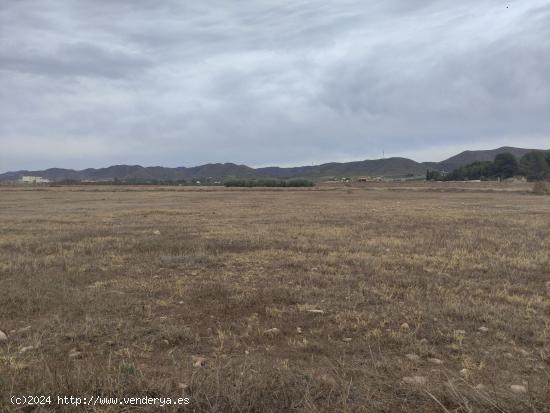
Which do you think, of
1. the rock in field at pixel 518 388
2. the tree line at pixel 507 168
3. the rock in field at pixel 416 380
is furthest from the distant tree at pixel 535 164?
the rock in field at pixel 416 380

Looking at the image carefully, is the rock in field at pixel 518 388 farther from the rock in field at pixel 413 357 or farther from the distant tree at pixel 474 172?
the distant tree at pixel 474 172

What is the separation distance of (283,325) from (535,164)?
143 meters

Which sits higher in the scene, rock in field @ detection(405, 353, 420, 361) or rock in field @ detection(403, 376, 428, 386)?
rock in field @ detection(403, 376, 428, 386)

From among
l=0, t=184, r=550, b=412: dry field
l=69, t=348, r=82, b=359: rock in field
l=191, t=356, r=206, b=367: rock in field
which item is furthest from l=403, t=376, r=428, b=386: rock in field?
l=69, t=348, r=82, b=359: rock in field

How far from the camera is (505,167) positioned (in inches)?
4975

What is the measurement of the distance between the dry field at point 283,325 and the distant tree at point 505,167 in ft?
411

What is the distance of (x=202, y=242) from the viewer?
13633 millimetres

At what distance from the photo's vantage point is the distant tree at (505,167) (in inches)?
4899

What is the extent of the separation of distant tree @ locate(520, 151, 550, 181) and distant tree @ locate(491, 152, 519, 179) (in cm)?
198

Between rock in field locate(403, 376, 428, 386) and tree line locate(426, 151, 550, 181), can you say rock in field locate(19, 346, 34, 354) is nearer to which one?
rock in field locate(403, 376, 428, 386)

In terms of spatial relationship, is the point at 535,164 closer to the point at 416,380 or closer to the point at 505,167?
the point at 505,167

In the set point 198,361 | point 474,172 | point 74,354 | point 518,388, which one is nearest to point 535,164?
point 474,172

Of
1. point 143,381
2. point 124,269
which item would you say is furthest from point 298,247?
Result: point 143,381

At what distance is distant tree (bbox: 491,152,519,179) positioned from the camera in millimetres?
124438
